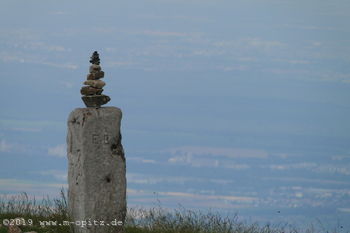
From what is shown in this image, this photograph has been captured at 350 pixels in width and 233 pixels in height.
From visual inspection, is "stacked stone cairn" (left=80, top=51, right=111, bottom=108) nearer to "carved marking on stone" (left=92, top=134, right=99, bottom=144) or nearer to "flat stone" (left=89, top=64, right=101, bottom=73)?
"flat stone" (left=89, top=64, right=101, bottom=73)

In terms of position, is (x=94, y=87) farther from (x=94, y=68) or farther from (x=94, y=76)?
(x=94, y=68)

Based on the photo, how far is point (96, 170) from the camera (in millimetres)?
16734

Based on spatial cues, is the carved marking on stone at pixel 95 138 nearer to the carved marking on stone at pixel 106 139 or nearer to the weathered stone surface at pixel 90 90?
the carved marking on stone at pixel 106 139

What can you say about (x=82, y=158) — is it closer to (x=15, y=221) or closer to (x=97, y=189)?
(x=97, y=189)

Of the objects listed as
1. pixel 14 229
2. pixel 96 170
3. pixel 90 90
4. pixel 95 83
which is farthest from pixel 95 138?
pixel 14 229

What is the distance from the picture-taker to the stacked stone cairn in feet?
56.1

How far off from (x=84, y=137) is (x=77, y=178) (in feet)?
2.66

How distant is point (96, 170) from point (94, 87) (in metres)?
1.66

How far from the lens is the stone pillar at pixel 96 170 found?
54.7 ft

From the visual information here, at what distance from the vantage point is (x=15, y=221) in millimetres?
17797

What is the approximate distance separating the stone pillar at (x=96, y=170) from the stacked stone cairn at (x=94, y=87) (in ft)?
0.69

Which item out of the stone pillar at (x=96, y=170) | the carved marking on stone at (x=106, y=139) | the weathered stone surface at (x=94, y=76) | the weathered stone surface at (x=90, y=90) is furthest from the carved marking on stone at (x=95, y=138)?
the weathered stone surface at (x=94, y=76)

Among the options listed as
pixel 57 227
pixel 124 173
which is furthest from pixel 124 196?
pixel 57 227

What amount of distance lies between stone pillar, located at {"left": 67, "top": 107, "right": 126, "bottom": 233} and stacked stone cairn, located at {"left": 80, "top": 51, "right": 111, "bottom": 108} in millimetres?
209
